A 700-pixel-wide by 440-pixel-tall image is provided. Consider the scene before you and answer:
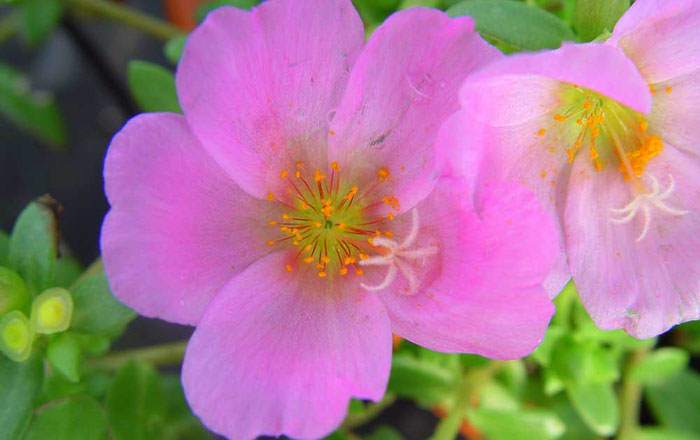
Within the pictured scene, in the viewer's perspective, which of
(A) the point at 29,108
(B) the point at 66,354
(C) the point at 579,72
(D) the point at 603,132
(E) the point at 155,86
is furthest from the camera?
(A) the point at 29,108

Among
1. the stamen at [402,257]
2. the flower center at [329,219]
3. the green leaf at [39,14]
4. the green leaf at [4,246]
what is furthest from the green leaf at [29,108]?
the stamen at [402,257]

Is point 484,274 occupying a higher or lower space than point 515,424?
higher

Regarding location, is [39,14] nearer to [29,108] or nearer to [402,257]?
[29,108]

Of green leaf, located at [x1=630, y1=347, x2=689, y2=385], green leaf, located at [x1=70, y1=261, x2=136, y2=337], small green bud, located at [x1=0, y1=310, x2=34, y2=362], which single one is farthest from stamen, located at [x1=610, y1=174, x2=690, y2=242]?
small green bud, located at [x1=0, y1=310, x2=34, y2=362]

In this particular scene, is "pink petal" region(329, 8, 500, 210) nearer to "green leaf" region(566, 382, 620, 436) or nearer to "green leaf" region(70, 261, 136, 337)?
"green leaf" region(70, 261, 136, 337)

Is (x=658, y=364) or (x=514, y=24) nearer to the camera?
(x=514, y=24)

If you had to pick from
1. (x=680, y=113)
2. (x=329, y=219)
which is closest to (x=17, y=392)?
(x=329, y=219)
